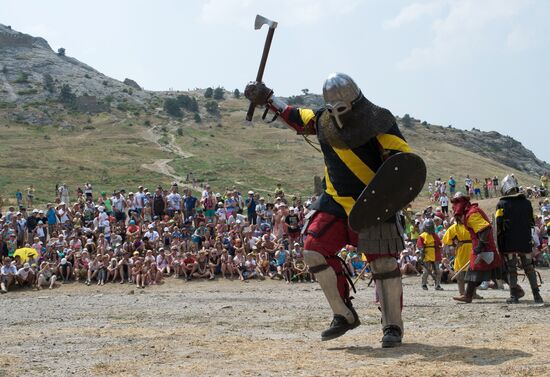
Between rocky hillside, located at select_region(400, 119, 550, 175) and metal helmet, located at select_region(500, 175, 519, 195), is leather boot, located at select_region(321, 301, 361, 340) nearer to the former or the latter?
metal helmet, located at select_region(500, 175, 519, 195)

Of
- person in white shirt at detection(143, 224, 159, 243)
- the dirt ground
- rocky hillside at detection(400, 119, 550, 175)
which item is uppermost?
rocky hillside at detection(400, 119, 550, 175)

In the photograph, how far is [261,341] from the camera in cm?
709

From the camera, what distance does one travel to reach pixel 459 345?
20.9ft

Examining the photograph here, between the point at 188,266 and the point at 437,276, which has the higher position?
the point at 188,266

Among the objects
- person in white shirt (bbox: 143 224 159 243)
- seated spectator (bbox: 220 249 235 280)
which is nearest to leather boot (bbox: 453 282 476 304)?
seated spectator (bbox: 220 249 235 280)

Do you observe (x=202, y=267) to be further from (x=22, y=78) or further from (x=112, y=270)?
(x=22, y=78)

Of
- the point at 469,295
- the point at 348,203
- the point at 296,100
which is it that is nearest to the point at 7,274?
the point at 469,295

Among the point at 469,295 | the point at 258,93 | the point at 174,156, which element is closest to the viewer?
the point at 258,93

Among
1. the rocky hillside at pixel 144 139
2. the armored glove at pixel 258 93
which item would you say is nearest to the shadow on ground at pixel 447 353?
the armored glove at pixel 258 93

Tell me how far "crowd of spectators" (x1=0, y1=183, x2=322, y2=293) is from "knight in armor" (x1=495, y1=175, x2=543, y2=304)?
7.05 metres

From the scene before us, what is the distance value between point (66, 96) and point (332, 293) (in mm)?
80279

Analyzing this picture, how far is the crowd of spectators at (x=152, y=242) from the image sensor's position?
60.8 feet

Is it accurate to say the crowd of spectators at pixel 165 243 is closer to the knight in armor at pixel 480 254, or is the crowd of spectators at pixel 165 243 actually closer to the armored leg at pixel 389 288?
the knight in armor at pixel 480 254

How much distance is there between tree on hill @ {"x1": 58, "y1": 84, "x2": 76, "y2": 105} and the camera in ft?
269
